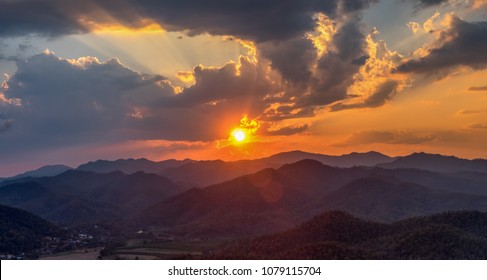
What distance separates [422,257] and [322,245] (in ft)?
114

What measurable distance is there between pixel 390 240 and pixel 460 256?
116ft

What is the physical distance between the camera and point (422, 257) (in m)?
160

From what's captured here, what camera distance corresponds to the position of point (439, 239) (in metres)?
174

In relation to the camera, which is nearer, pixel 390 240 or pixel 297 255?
pixel 297 255

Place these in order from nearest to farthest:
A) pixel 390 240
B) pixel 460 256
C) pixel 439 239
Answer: pixel 460 256 < pixel 439 239 < pixel 390 240

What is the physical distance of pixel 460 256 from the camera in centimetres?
15975
